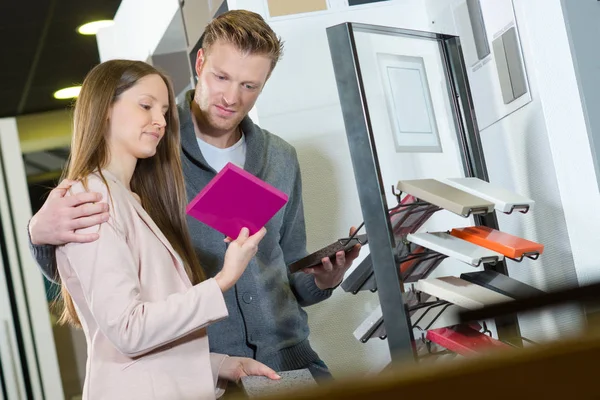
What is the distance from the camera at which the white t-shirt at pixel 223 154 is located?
2281mm

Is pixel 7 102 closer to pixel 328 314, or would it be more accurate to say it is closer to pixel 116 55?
pixel 116 55

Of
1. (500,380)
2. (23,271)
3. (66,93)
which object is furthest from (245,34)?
(66,93)

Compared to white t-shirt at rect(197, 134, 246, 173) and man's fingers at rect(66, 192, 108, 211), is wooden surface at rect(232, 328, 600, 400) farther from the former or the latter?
white t-shirt at rect(197, 134, 246, 173)

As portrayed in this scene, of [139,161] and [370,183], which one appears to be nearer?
[139,161]

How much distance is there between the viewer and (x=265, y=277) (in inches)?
88.7

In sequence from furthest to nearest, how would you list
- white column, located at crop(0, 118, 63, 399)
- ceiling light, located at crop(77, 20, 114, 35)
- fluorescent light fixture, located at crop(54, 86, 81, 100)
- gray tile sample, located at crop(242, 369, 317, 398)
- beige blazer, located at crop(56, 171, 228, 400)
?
1. fluorescent light fixture, located at crop(54, 86, 81, 100)
2. white column, located at crop(0, 118, 63, 399)
3. ceiling light, located at crop(77, 20, 114, 35)
4. gray tile sample, located at crop(242, 369, 317, 398)
5. beige blazer, located at crop(56, 171, 228, 400)

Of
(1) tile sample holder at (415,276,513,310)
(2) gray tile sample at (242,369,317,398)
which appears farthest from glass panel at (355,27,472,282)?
(2) gray tile sample at (242,369,317,398)

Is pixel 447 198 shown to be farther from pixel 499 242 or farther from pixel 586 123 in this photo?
pixel 586 123

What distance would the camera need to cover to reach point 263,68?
2.25 m

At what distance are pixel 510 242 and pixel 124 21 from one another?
3383mm

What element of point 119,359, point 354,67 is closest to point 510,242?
point 354,67

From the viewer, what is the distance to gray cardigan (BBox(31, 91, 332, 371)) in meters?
2.17

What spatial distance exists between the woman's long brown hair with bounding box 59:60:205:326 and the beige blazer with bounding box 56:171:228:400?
93 millimetres

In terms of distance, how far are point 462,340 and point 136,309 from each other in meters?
0.84
